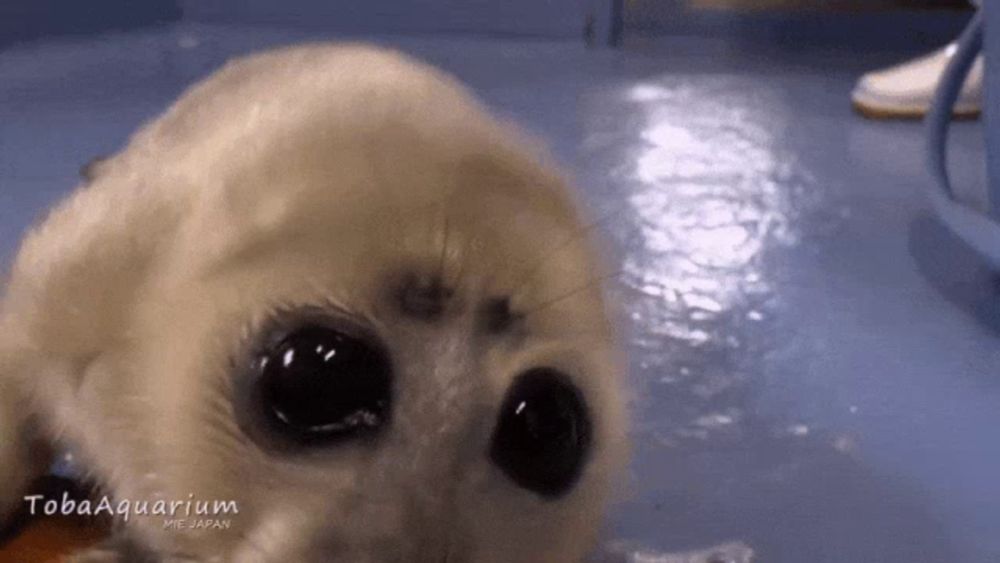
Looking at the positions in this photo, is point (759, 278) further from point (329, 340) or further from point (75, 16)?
point (75, 16)

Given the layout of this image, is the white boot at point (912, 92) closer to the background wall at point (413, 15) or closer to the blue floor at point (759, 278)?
the blue floor at point (759, 278)

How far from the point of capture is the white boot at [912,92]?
138 cm

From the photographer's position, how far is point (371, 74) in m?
0.43

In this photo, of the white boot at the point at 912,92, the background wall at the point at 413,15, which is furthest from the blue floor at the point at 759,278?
the background wall at the point at 413,15

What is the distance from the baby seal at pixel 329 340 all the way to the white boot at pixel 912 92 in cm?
105

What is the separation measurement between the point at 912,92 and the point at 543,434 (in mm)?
1138

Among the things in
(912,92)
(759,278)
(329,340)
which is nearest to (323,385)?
(329,340)

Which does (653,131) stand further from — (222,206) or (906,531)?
(222,206)

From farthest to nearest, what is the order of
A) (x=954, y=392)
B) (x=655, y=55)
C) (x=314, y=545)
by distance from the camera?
(x=655, y=55), (x=954, y=392), (x=314, y=545)

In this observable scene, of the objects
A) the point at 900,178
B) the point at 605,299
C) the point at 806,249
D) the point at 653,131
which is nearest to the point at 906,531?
the point at 605,299

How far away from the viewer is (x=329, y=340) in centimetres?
34

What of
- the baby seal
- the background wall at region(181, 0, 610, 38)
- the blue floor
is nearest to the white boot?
the blue floor

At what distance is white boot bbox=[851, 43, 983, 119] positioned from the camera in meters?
1.38

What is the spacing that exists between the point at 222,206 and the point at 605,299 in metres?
0.17
